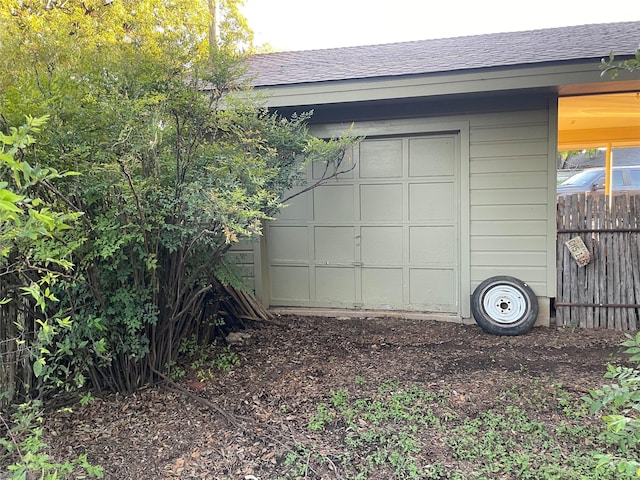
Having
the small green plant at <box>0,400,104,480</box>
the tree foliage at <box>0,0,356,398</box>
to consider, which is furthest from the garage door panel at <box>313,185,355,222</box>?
the small green plant at <box>0,400,104,480</box>

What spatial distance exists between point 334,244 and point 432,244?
112cm

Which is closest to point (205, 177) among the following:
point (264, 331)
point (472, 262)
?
point (264, 331)

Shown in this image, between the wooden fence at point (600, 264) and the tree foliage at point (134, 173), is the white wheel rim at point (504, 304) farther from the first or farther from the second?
the tree foliage at point (134, 173)

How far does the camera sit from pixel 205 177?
2.89m

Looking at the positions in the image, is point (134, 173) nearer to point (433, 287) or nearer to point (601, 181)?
point (433, 287)

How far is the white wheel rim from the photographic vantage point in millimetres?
4480

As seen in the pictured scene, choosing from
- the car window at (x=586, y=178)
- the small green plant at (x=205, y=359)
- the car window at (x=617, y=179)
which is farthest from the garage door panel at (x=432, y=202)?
the car window at (x=586, y=178)

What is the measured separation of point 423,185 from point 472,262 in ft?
3.23

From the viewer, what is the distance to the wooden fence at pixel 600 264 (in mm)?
4457

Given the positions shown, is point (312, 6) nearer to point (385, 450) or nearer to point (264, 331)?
point (264, 331)

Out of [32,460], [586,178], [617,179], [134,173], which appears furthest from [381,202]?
[586,178]

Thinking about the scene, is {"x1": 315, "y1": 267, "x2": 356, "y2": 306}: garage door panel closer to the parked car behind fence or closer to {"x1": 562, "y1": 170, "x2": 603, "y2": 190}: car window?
the parked car behind fence

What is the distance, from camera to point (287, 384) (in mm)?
3350

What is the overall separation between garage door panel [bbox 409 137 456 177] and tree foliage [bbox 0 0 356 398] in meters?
2.10
